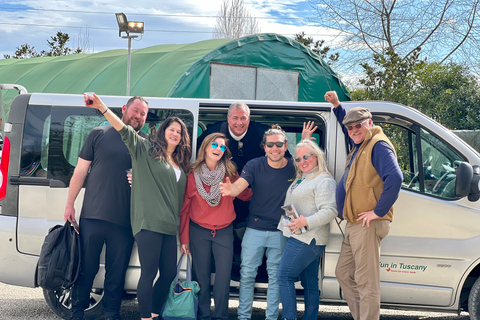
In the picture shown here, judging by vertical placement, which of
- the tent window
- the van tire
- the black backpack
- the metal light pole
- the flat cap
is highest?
the metal light pole

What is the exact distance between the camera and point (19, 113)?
191 inches

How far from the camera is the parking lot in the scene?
5234mm

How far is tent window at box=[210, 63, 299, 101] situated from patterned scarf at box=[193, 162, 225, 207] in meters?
9.30

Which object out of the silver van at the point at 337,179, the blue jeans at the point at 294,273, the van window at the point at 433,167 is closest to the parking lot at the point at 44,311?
the silver van at the point at 337,179

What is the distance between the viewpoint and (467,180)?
4.27 m

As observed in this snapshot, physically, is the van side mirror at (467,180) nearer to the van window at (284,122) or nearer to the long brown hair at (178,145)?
the van window at (284,122)

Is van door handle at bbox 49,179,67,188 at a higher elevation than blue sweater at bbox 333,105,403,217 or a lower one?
lower

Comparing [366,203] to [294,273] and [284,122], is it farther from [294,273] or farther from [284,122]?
[284,122]

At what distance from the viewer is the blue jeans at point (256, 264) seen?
4684 mm

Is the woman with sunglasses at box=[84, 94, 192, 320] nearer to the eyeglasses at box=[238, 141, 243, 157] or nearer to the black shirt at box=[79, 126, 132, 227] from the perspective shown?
the black shirt at box=[79, 126, 132, 227]

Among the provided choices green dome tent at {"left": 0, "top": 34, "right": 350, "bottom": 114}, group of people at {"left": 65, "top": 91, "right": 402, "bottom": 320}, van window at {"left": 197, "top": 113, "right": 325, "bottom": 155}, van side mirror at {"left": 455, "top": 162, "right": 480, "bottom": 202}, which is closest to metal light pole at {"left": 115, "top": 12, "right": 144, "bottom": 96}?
green dome tent at {"left": 0, "top": 34, "right": 350, "bottom": 114}

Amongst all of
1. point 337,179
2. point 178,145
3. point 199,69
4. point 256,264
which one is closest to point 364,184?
point 337,179

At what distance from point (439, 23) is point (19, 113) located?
1786 cm

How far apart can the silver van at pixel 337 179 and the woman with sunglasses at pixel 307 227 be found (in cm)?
16
